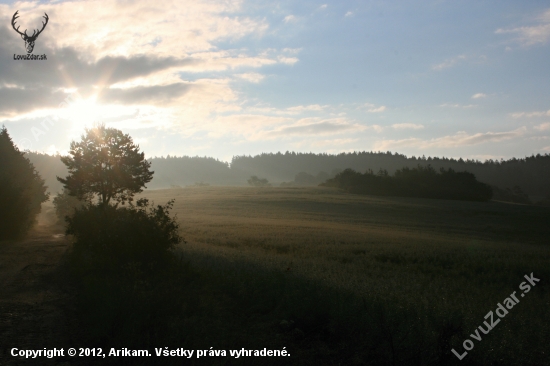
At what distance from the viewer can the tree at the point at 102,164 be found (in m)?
32.5

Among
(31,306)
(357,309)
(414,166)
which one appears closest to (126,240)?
(31,306)

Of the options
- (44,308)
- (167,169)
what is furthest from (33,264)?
(167,169)

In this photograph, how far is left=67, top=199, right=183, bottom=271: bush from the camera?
550 inches

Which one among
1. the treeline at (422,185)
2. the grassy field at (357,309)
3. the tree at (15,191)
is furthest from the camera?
the treeline at (422,185)

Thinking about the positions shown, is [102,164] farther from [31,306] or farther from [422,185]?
[422,185]

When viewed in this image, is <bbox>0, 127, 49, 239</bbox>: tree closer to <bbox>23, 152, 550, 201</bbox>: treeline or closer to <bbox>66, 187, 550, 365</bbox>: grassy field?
<bbox>66, 187, 550, 365</bbox>: grassy field

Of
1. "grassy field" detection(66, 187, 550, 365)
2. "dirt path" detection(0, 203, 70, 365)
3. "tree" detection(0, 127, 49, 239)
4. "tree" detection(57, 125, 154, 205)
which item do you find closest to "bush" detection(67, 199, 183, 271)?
"dirt path" detection(0, 203, 70, 365)

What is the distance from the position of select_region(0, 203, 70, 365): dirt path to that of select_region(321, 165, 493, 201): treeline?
7776 cm

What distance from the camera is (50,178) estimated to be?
9944 cm

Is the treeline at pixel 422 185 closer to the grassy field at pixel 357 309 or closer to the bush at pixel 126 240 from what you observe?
the grassy field at pixel 357 309

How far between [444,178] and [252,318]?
295ft

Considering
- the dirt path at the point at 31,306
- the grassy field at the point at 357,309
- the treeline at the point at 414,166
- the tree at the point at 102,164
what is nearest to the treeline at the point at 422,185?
the treeline at the point at 414,166

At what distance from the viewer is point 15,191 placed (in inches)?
1080

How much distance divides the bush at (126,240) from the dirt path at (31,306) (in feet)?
4.88
